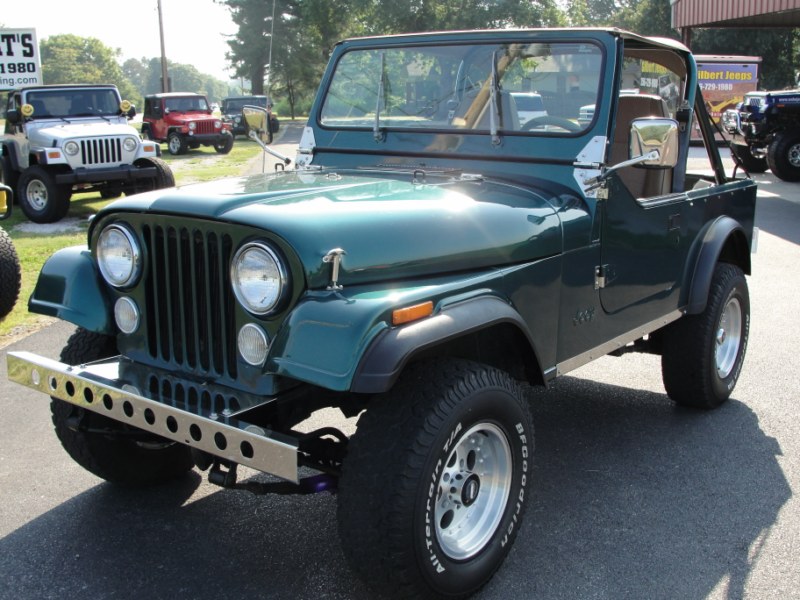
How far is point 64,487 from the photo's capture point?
12.1 ft

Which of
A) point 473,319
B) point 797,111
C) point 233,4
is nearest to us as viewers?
point 473,319

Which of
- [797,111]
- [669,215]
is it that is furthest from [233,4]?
[669,215]

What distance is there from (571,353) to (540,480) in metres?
0.68

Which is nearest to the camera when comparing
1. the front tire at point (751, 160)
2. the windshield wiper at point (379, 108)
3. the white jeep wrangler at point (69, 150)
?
the windshield wiper at point (379, 108)

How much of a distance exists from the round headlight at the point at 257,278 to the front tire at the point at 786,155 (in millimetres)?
15358

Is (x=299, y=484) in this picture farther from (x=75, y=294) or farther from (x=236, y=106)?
(x=236, y=106)

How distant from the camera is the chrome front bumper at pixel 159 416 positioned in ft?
7.91

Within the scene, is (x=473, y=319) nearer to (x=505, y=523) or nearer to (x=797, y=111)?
(x=505, y=523)

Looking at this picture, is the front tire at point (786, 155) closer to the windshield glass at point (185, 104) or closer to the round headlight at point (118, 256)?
the round headlight at point (118, 256)

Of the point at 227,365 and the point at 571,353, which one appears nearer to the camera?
the point at 227,365

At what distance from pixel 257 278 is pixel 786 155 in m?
15.5

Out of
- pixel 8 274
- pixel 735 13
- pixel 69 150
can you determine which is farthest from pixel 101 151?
pixel 735 13

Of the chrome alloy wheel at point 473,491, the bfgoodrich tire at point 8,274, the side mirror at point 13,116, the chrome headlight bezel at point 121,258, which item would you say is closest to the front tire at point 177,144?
the side mirror at point 13,116

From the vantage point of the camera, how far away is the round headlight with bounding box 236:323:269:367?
8.79 feet
